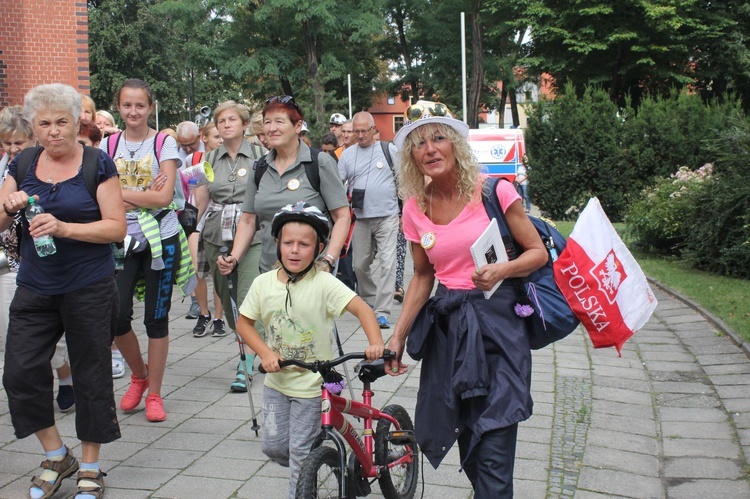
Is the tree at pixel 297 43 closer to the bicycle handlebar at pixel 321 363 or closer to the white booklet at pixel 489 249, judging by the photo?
the bicycle handlebar at pixel 321 363

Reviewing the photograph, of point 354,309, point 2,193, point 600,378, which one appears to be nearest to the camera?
point 354,309

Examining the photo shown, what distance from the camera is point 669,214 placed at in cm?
1305

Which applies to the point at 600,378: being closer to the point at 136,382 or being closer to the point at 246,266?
the point at 246,266

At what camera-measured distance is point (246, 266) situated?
20.3 ft

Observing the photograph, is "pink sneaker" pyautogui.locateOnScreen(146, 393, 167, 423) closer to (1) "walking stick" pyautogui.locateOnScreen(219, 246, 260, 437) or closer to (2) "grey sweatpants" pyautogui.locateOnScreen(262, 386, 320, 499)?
(1) "walking stick" pyautogui.locateOnScreen(219, 246, 260, 437)

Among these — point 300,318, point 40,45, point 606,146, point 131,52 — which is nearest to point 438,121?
point 300,318

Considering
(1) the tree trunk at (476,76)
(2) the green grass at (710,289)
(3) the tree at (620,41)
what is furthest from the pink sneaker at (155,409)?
(1) the tree trunk at (476,76)

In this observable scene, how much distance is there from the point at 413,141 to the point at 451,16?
49.3m

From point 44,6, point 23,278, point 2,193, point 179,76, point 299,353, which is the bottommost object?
point 299,353

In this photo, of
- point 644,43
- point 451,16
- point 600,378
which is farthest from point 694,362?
point 451,16

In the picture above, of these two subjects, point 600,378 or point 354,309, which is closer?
point 354,309

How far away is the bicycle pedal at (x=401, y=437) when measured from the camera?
4316 millimetres

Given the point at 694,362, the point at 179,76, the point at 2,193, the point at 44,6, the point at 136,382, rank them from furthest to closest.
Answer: the point at 179,76, the point at 44,6, the point at 694,362, the point at 136,382, the point at 2,193

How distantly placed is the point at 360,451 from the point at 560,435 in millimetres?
2052
